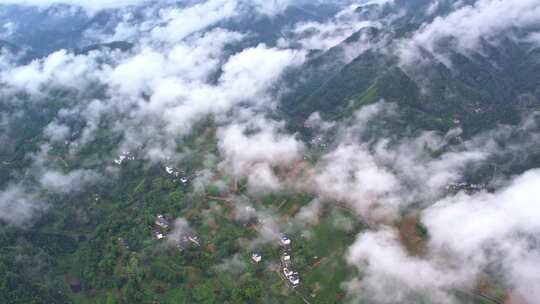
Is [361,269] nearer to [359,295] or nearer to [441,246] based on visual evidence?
[359,295]

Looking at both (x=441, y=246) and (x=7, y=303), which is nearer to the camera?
(x=7, y=303)

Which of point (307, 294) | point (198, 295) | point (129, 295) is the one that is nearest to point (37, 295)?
point (129, 295)

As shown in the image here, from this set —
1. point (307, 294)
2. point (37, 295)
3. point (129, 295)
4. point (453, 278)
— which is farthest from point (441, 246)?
point (37, 295)

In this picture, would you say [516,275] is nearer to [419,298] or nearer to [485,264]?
[485,264]

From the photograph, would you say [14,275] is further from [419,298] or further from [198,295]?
[419,298]

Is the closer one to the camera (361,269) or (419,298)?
(419,298)

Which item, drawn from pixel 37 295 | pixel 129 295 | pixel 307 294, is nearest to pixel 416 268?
pixel 307 294
